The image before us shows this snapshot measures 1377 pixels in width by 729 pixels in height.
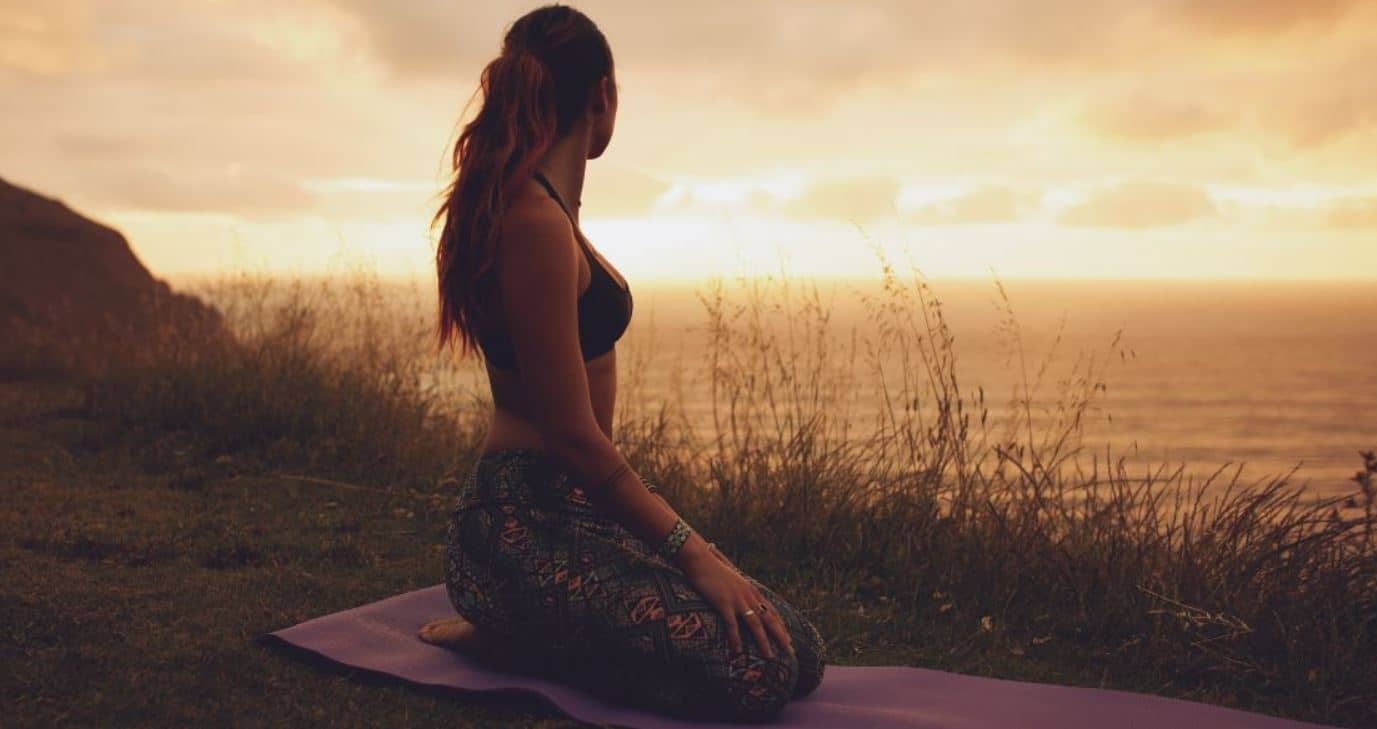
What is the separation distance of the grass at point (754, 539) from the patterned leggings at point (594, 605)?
23 cm

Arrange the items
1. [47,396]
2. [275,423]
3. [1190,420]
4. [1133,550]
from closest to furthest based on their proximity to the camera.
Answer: [1133,550], [275,423], [47,396], [1190,420]

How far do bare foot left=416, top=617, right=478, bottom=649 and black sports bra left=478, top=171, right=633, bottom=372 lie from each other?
0.80m

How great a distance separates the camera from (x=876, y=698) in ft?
9.70

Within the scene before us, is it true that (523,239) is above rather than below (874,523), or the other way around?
above

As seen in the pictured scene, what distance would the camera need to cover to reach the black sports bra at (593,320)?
8.38ft

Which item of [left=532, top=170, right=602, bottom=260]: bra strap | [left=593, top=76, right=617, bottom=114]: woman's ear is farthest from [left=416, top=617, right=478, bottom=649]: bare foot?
[left=593, top=76, right=617, bottom=114]: woman's ear

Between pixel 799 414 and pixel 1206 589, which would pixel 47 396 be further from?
pixel 1206 589

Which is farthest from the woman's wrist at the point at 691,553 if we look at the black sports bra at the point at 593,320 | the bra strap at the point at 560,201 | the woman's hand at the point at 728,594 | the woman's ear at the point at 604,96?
the woman's ear at the point at 604,96

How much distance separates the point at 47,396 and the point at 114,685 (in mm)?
6081

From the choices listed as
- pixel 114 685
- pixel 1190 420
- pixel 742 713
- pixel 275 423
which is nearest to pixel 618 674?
pixel 742 713

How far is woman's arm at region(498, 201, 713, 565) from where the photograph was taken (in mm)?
2389

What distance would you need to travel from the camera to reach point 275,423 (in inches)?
249

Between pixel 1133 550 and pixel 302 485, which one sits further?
pixel 302 485

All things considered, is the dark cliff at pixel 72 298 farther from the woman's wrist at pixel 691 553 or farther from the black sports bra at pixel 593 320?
the woman's wrist at pixel 691 553
